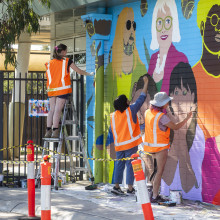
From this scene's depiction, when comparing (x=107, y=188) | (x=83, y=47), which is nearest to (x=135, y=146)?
(x=107, y=188)

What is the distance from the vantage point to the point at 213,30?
365 inches

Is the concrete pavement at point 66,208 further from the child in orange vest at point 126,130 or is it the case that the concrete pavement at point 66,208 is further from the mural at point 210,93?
the mural at point 210,93

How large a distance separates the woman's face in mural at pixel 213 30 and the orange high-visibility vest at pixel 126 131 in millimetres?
1878

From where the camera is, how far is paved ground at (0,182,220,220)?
8227 mm

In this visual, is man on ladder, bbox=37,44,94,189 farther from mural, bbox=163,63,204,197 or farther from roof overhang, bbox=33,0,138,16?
mural, bbox=163,63,204,197

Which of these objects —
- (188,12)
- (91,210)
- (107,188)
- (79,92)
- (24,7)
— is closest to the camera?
(91,210)

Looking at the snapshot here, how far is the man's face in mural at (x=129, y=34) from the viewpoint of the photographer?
11031mm

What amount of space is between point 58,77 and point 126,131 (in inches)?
77.7

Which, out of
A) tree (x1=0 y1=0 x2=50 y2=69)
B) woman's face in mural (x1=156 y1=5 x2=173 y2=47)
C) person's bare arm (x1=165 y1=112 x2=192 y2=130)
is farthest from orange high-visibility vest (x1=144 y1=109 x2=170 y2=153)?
tree (x1=0 y1=0 x2=50 y2=69)

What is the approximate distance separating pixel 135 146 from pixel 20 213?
2.44m

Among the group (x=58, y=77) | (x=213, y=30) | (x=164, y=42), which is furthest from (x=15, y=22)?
(x=213, y=30)

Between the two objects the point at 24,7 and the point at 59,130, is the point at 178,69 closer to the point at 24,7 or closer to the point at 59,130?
the point at 59,130

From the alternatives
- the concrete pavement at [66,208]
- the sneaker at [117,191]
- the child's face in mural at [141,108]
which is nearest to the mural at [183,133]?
the child's face in mural at [141,108]

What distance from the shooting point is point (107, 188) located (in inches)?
425
